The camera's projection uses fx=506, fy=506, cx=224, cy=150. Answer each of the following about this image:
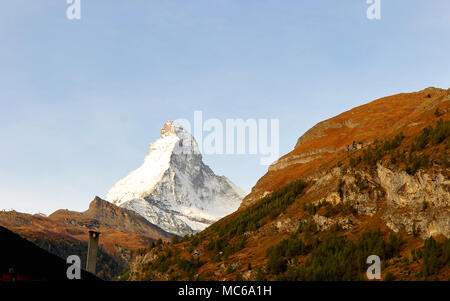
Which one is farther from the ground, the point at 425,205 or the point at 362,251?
the point at 425,205

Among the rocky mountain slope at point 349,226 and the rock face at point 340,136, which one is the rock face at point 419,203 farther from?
the rock face at point 340,136

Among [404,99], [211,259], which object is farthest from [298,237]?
[404,99]

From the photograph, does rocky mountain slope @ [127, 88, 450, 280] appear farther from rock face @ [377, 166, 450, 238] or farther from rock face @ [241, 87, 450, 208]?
Answer: rock face @ [241, 87, 450, 208]

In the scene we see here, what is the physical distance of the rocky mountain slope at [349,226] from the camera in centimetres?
8406

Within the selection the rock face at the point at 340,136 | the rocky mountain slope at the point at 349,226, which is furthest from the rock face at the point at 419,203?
the rock face at the point at 340,136

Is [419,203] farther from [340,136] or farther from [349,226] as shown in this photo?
[340,136]

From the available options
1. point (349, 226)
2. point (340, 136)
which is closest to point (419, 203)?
point (349, 226)

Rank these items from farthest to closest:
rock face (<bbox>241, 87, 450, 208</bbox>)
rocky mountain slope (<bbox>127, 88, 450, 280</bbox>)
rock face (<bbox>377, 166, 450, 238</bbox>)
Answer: rock face (<bbox>241, 87, 450, 208</bbox>)
rocky mountain slope (<bbox>127, 88, 450, 280</bbox>)
rock face (<bbox>377, 166, 450, 238</bbox>)

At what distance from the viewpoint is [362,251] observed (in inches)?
3445

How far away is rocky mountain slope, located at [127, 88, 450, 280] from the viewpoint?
84.1 metres

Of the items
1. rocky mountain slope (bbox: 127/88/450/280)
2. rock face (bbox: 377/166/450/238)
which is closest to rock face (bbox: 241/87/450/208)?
rocky mountain slope (bbox: 127/88/450/280)

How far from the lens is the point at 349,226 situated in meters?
102
